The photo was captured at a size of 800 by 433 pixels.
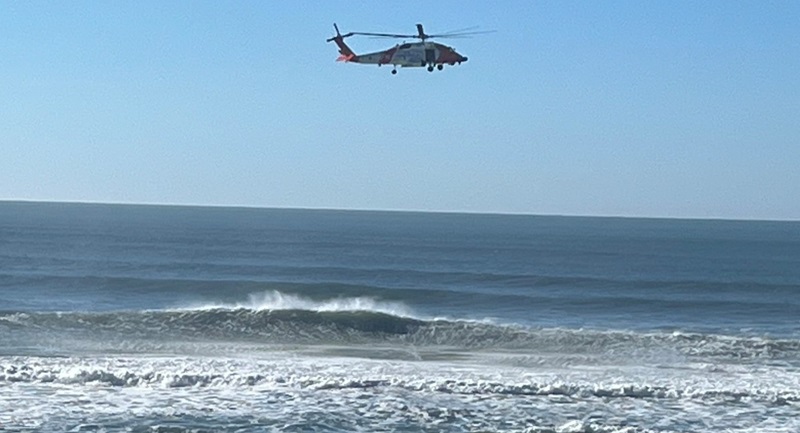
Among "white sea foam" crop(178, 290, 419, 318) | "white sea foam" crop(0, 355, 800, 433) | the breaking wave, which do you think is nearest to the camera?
"white sea foam" crop(0, 355, 800, 433)

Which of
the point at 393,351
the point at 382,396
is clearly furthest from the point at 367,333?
the point at 382,396

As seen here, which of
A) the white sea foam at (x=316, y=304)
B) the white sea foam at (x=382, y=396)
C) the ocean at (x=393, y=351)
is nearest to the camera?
the white sea foam at (x=382, y=396)

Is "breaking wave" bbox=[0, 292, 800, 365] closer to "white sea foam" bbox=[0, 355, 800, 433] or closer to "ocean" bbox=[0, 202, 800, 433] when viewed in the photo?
"ocean" bbox=[0, 202, 800, 433]

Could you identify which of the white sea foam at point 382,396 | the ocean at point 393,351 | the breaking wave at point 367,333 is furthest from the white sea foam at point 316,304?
the white sea foam at point 382,396

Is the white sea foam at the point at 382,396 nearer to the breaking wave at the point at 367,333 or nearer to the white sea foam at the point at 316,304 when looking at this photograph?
the breaking wave at the point at 367,333

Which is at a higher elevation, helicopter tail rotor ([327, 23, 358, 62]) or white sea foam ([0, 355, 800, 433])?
helicopter tail rotor ([327, 23, 358, 62])

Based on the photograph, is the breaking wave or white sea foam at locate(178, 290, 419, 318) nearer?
the breaking wave

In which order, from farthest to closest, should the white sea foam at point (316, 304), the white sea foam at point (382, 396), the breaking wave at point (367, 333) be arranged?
the white sea foam at point (316, 304) → the breaking wave at point (367, 333) → the white sea foam at point (382, 396)

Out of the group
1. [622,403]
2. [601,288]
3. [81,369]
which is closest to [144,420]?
[81,369]

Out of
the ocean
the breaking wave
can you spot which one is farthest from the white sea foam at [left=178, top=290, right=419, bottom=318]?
the breaking wave
